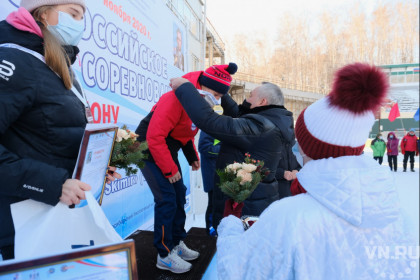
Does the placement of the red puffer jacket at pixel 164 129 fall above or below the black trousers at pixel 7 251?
above

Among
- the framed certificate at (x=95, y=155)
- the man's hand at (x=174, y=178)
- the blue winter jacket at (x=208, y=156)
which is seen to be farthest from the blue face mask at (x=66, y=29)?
the blue winter jacket at (x=208, y=156)

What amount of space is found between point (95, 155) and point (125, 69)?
1998 millimetres

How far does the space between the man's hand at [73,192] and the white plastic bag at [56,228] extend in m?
0.03

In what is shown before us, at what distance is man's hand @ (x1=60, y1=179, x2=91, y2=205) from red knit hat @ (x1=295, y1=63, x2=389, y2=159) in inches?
33.6

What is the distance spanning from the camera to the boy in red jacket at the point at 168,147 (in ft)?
7.45

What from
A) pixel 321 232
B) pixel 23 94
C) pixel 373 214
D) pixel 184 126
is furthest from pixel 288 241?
pixel 184 126

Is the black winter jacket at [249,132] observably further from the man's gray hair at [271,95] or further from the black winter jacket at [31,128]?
the black winter jacket at [31,128]

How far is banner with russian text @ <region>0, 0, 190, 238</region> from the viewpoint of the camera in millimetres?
2492

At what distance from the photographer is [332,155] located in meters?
0.98

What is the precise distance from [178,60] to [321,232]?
3.98 m

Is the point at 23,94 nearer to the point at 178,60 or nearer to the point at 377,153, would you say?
the point at 178,60

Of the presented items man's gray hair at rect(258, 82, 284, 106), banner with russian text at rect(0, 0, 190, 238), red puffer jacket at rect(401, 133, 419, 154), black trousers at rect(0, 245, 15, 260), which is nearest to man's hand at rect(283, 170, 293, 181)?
man's gray hair at rect(258, 82, 284, 106)

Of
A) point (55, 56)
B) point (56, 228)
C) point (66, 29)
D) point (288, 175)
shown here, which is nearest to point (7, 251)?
point (56, 228)

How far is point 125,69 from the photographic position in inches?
118
